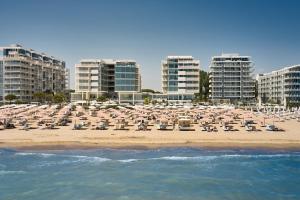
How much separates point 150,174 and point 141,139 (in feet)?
34.2

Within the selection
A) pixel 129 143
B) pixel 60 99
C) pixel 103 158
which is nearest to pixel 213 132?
pixel 129 143

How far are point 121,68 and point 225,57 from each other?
33332 millimetres

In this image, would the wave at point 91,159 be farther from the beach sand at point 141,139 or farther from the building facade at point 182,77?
the building facade at point 182,77

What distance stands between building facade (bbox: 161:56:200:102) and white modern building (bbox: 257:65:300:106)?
2068 centimetres

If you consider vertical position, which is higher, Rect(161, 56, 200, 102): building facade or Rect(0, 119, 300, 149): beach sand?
Rect(161, 56, 200, 102): building facade

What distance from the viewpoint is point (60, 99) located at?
3927 inches

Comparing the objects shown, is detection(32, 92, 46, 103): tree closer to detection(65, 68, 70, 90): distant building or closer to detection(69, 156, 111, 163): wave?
detection(65, 68, 70, 90): distant building

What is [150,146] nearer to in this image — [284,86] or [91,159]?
[91,159]

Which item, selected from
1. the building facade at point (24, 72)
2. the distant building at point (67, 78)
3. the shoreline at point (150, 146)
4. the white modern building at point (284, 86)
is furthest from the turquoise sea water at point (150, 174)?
the distant building at point (67, 78)

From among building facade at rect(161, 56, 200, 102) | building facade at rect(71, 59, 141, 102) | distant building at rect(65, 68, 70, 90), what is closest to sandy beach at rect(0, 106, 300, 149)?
building facade at rect(161, 56, 200, 102)

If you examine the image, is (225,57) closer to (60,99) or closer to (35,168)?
(60,99)

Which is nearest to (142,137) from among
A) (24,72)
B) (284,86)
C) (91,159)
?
(91,159)

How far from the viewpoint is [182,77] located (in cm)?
11300

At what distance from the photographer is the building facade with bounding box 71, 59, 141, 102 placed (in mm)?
113312
